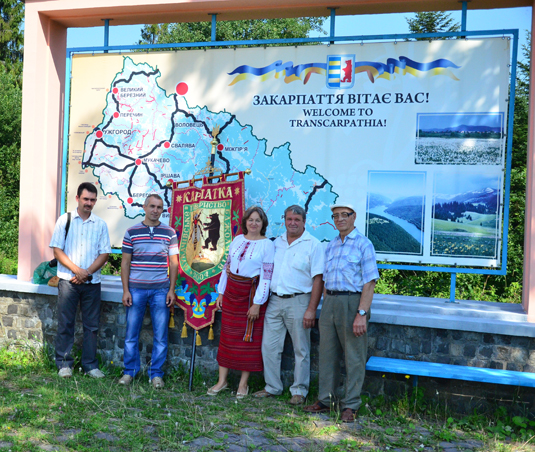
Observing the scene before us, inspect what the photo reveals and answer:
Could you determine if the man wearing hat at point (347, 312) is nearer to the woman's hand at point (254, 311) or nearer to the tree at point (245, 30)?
the woman's hand at point (254, 311)

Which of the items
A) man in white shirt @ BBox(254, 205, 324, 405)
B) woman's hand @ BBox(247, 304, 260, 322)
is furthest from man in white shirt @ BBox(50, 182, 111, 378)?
man in white shirt @ BBox(254, 205, 324, 405)

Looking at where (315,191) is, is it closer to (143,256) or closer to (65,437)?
(143,256)

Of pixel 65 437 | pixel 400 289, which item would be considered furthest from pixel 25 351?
pixel 400 289

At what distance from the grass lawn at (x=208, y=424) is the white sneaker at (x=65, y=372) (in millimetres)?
170

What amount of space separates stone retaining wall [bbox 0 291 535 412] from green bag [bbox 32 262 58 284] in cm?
77

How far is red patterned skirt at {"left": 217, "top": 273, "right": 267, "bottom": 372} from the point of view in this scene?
4.95 metres

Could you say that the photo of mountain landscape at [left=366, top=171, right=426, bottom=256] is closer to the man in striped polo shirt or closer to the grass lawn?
the grass lawn

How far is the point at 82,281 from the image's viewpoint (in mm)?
5320

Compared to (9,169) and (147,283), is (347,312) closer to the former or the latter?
(147,283)

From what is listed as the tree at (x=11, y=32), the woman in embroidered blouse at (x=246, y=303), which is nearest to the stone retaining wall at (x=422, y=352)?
the woman in embroidered blouse at (x=246, y=303)

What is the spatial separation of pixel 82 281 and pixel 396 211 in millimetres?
3126

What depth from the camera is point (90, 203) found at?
17.9ft

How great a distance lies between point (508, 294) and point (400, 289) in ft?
7.29

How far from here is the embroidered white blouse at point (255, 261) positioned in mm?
4859
